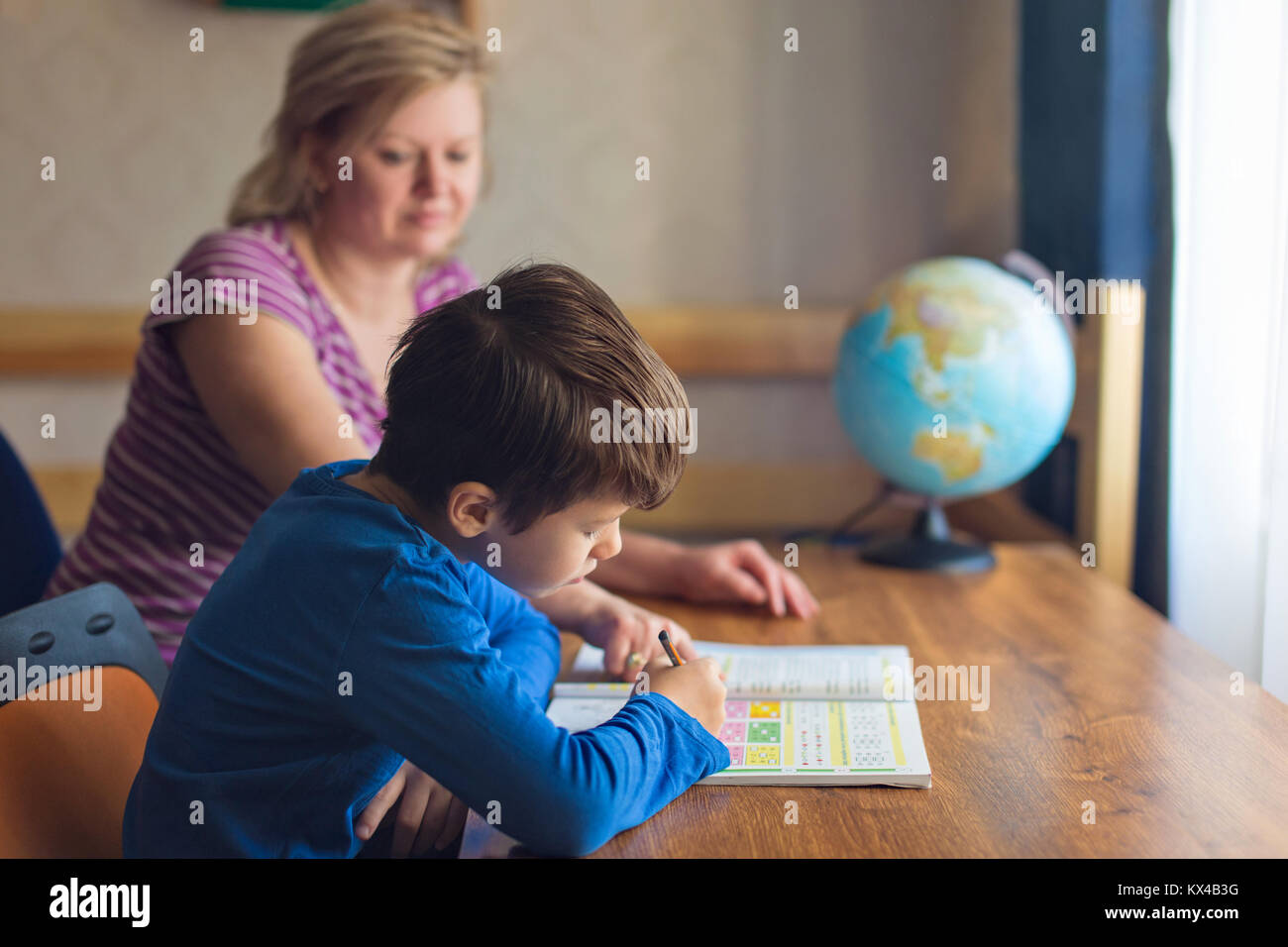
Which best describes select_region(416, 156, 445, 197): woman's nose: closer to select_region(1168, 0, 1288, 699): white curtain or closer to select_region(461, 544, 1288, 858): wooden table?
select_region(461, 544, 1288, 858): wooden table

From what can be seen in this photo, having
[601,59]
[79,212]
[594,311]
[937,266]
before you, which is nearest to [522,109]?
[601,59]

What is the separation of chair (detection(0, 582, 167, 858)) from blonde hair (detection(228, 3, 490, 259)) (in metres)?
0.59

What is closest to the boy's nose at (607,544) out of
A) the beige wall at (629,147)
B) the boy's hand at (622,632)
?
the boy's hand at (622,632)

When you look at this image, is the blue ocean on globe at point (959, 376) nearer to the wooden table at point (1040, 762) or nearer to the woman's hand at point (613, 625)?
the wooden table at point (1040, 762)

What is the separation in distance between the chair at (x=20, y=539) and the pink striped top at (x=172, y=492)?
3cm

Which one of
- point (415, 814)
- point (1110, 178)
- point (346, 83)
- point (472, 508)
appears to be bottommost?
point (415, 814)

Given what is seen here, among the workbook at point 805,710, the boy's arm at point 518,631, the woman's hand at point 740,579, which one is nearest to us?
the workbook at point 805,710

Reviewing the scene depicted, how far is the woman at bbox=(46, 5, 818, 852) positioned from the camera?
1.13 metres

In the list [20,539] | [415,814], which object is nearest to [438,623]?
[415,814]

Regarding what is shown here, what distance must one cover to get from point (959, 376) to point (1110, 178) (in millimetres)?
488

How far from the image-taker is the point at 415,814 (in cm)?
81

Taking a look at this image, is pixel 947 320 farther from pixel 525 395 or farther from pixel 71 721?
pixel 71 721

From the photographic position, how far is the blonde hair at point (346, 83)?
1.30 m

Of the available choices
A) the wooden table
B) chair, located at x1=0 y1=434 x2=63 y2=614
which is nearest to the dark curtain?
the wooden table
